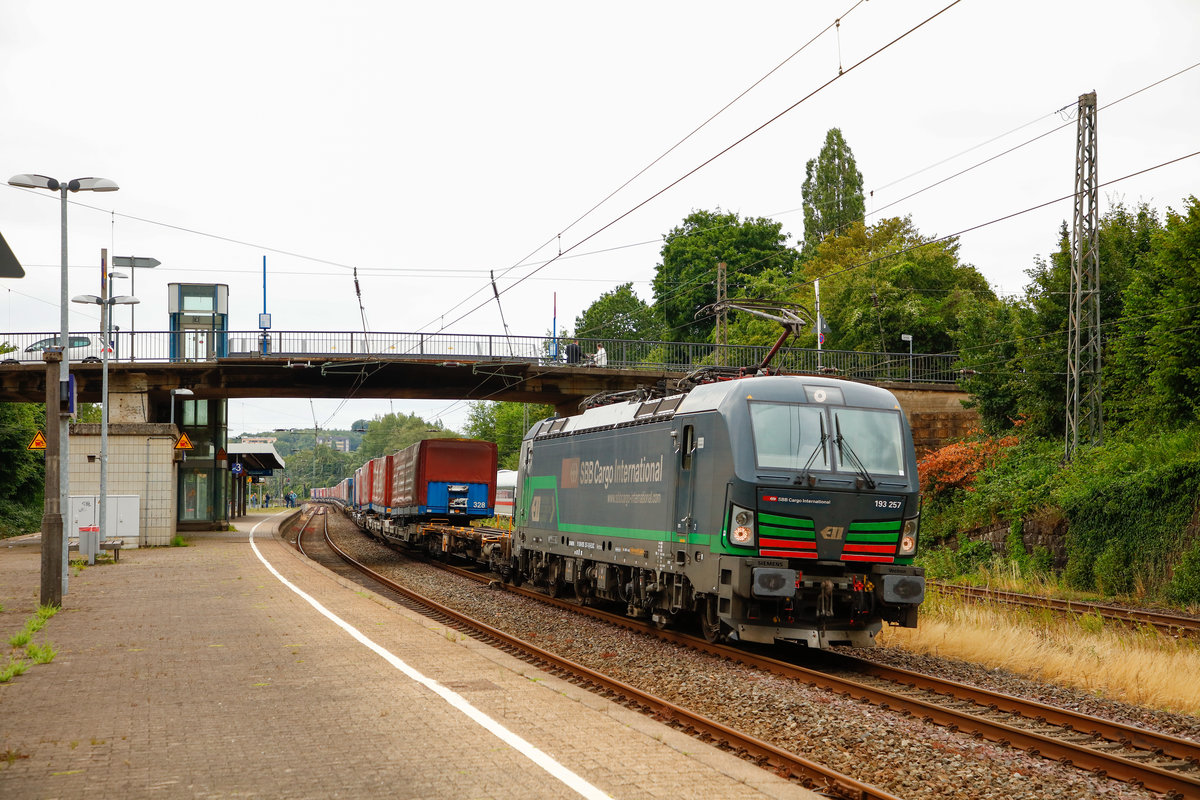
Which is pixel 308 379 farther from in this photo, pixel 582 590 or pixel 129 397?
pixel 582 590

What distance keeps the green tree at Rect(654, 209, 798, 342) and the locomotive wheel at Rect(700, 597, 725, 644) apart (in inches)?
1941

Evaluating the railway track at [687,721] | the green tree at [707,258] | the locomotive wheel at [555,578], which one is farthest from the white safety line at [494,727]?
the green tree at [707,258]

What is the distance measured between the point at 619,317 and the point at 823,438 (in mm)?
69049

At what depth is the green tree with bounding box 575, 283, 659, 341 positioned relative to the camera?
3123 inches

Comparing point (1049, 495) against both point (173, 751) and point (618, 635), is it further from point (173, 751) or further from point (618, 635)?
point (173, 751)

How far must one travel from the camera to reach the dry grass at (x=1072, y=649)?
415 inches

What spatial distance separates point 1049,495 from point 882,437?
14.1 metres

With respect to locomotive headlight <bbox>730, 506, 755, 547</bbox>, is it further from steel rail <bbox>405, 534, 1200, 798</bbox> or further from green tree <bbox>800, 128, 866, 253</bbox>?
green tree <bbox>800, 128, 866, 253</bbox>

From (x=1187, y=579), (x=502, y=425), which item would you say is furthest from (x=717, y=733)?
(x=502, y=425)

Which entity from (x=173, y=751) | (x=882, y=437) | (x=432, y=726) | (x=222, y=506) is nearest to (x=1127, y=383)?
(x=882, y=437)

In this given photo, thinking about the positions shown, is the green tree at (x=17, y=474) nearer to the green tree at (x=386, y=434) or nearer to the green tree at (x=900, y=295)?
the green tree at (x=900, y=295)

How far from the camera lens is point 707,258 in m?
64.0

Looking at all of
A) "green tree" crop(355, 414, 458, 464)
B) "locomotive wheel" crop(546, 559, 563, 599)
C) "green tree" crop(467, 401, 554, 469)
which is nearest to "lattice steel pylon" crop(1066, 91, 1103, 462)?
"locomotive wheel" crop(546, 559, 563, 599)

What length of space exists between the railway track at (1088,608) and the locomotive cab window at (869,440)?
16.9 feet
